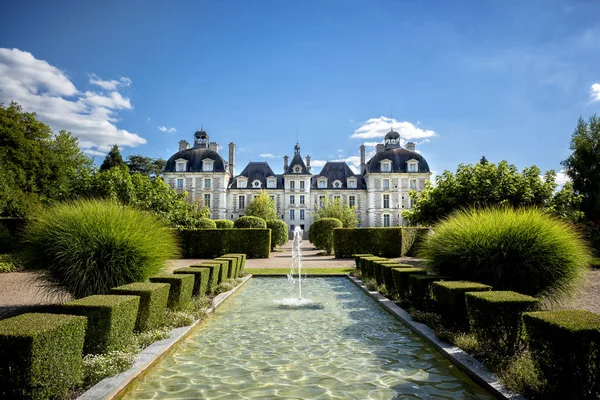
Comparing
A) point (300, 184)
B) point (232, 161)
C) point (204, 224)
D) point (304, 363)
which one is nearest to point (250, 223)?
point (204, 224)

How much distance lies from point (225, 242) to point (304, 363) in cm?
1620

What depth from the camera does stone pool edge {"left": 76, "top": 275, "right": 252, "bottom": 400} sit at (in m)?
3.30

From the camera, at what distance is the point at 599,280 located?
36.6 feet

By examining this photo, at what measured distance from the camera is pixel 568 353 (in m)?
2.93

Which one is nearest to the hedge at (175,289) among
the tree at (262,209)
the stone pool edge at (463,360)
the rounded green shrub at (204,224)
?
the stone pool edge at (463,360)

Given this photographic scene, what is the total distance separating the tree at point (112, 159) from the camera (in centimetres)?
4338

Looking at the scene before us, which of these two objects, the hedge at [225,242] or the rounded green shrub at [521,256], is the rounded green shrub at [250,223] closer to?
the hedge at [225,242]

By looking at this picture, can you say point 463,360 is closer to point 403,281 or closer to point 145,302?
point 403,281

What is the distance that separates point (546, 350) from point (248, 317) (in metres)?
4.81

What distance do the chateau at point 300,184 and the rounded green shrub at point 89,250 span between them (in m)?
41.6

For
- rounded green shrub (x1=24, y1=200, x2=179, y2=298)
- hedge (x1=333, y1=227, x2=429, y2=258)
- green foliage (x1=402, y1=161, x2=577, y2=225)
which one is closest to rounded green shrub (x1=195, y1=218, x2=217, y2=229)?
hedge (x1=333, y1=227, x2=429, y2=258)

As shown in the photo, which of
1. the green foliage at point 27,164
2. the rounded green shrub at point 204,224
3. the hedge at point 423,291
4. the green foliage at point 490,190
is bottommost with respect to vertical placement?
the hedge at point 423,291

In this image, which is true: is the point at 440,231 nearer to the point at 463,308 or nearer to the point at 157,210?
the point at 463,308

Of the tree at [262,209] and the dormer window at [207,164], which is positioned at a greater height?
the dormer window at [207,164]
